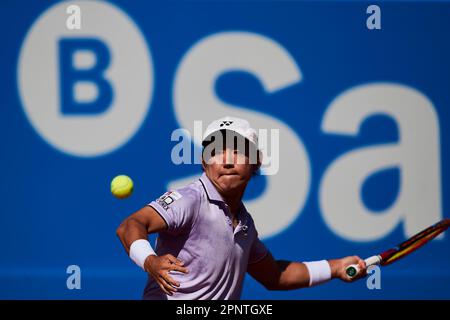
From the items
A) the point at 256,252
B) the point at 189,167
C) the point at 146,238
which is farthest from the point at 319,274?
the point at 189,167

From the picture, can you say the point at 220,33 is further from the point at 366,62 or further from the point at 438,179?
the point at 438,179

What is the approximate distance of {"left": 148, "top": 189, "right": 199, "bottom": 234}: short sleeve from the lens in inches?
140

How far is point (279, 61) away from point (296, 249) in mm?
1104

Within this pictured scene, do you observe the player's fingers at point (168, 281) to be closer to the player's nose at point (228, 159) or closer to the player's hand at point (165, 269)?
the player's hand at point (165, 269)

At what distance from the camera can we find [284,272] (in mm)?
4133

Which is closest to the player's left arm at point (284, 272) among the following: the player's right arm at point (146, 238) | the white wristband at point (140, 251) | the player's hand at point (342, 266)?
the player's hand at point (342, 266)

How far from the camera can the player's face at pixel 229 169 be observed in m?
3.78

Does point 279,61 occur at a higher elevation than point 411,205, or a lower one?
higher

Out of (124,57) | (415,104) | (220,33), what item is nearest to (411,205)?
(415,104)

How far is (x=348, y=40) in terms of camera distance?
546 cm

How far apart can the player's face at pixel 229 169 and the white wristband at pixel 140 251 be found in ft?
1.70

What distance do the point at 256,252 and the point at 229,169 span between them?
0.43 m

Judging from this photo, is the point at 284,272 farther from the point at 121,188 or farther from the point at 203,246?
the point at 121,188

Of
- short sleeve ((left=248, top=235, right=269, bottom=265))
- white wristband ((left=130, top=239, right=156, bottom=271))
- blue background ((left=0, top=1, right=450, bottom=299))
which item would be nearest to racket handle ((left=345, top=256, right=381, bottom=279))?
short sleeve ((left=248, top=235, right=269, bottom=265))
